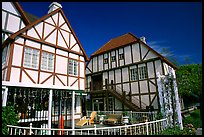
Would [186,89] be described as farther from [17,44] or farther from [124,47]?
[17,44]

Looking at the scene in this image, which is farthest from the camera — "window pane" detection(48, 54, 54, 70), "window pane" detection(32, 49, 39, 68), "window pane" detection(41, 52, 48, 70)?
"window pane" detection(48, 54, 54, 70)

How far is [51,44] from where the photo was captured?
35.6 feet

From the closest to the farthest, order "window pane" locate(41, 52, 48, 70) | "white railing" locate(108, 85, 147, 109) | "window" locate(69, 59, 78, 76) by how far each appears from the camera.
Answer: "window pane" locate(41, 52, 48, 70) < "window" locate(69, 59, 78, 76) < "white railing" locate(108, 85, 147, 109)

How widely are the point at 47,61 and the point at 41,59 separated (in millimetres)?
439

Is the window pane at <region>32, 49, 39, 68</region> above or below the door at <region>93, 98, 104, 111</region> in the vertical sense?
above

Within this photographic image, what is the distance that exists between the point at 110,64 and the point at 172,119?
393 inches

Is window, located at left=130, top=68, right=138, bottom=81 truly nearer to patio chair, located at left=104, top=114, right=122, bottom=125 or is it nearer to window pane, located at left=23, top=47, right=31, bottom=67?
patio chair, located at left=104, top=114, right=122, bottom=125

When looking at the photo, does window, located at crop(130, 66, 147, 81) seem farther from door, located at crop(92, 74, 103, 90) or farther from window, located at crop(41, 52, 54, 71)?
window, located at crop(41, 52, 54, 71)

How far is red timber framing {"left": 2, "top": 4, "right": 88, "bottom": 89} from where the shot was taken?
9.12 metres

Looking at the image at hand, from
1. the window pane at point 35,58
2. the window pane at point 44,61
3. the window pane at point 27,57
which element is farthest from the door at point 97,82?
the window pane at point 27,57

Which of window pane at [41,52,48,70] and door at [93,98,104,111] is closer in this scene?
window pane at [41,52,48,70]

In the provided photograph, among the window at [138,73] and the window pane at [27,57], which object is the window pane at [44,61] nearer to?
the window pane at [27,57]

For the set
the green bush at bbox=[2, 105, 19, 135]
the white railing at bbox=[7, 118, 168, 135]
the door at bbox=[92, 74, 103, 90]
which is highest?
the door at bbox=[92, 74, 103, 90]

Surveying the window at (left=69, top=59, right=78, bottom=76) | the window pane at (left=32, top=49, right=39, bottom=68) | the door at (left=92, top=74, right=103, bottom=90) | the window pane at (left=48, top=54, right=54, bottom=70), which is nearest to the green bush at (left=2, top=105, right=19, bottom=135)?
the window pane at (left=32, top=49, right=39, bottom=68)
